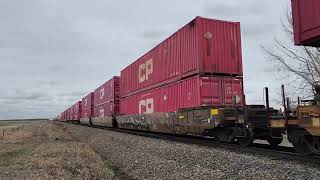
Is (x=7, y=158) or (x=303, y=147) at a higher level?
(x=303, y=147)

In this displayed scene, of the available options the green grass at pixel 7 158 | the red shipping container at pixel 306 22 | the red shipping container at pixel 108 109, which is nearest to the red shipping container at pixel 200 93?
the red shipping container at pixel 306 22

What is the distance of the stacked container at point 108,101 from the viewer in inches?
1113

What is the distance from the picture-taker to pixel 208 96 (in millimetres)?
13758

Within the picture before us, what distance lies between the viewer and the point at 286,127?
29.5 feet

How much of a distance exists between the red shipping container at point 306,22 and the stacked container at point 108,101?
20.8m

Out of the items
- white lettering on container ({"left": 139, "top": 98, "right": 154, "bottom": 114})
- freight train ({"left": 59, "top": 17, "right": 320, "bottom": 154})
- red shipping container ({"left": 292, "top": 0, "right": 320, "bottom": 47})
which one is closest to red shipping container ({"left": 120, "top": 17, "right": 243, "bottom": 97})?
freight train ({"left": 59, "top": 17, "right": 320, "bottom": 154})

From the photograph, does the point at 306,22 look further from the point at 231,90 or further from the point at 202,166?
the point at 231,90

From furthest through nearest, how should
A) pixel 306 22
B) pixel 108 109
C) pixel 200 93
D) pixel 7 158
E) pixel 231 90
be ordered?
pixel 108 109 < pixel 231 90 < pixel 200 93 < pixel 7 158 < pixel 306 22

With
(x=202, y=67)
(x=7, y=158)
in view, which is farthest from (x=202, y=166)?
(x=7, y=158)

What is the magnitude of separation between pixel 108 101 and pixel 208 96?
1785cm

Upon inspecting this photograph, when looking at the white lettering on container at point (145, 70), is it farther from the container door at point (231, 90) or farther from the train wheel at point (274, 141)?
the train wheel at point (274, 141)

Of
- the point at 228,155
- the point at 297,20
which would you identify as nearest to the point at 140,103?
the point at 228,155

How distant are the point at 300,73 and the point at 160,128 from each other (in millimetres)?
9748

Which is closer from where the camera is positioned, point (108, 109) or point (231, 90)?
point (231, 90)
